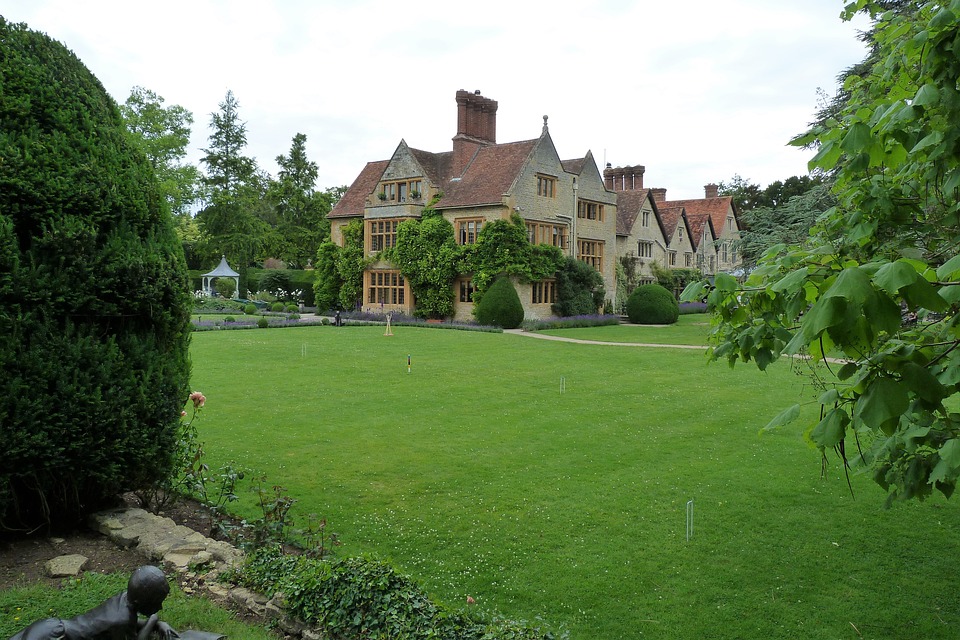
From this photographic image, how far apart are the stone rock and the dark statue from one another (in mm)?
1393

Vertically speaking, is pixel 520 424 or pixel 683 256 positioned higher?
pixel 683 256

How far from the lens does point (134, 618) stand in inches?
159

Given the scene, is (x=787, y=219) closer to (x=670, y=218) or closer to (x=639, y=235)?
(x=639, y=235)

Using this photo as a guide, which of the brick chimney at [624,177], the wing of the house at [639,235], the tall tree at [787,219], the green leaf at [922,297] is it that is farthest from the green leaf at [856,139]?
the brick chimney at [624,177]

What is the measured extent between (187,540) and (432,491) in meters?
3.19

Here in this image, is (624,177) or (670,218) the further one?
(624,177)

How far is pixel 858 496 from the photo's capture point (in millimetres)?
Answer: 8328

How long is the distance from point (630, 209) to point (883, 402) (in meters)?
49.3

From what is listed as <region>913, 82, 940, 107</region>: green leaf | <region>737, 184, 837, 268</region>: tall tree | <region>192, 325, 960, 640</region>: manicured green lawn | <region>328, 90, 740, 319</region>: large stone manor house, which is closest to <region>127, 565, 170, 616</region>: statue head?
<region>192, 325, 960, 640</region>: manicured green lawn

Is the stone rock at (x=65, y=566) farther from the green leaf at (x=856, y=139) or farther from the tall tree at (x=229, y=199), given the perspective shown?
the tall tree at (x=229, y=199)

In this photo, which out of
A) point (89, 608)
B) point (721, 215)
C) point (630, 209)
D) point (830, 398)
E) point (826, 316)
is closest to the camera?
point (826, 316)

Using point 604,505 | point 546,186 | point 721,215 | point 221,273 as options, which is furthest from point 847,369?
point 721,215

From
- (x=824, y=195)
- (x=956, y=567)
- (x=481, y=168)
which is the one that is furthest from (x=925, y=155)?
(x=481, y=168)

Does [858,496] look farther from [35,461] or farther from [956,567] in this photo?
[35,461]
